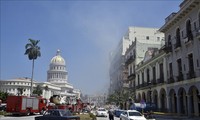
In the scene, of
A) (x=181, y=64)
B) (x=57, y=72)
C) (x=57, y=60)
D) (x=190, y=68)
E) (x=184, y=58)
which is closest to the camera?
(x=190, y=68)

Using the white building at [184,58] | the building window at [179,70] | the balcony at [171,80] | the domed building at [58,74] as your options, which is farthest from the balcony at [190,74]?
the domed building at [58,74]

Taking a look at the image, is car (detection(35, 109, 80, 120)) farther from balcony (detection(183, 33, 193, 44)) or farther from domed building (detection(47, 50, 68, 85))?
domed building (detection(47, 50, 68, 85))

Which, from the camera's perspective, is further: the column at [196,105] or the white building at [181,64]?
the column at [196,105]

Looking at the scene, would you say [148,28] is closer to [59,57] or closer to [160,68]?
[160,68]

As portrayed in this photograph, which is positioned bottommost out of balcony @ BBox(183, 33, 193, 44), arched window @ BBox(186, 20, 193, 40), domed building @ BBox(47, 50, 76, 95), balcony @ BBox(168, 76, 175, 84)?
balcony @ BBox(168, 76, 175, 84)

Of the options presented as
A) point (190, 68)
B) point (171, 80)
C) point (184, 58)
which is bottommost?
point (171, 80)

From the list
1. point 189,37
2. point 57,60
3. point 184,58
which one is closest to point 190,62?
point 184,58

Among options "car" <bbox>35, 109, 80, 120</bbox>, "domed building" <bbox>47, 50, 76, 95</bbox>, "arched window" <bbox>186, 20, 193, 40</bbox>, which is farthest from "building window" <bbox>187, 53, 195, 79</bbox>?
"domed building" <bbox>47, 50, 76, 95</bbox>

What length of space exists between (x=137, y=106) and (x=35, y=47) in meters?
37.6

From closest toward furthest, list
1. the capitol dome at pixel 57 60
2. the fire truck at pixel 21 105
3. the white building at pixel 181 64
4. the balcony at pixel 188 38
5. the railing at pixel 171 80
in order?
the white building at pixel 181 64, the balcony at pixel 188 38, the railing at pixel 171 80, the fire truck at pixel 21 105, the capitol dome at pixel 57 60

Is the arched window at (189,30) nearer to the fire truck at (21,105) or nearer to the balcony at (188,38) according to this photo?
the balcony at (188,38)

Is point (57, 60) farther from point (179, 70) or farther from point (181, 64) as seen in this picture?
point (181, 64)

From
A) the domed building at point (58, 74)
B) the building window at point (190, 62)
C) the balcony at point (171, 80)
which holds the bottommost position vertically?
the balcony at point (171, 80)

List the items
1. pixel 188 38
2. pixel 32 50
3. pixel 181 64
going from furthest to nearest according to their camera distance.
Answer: pixel 32 50 → pixel 181 64 → pixel 188 38
